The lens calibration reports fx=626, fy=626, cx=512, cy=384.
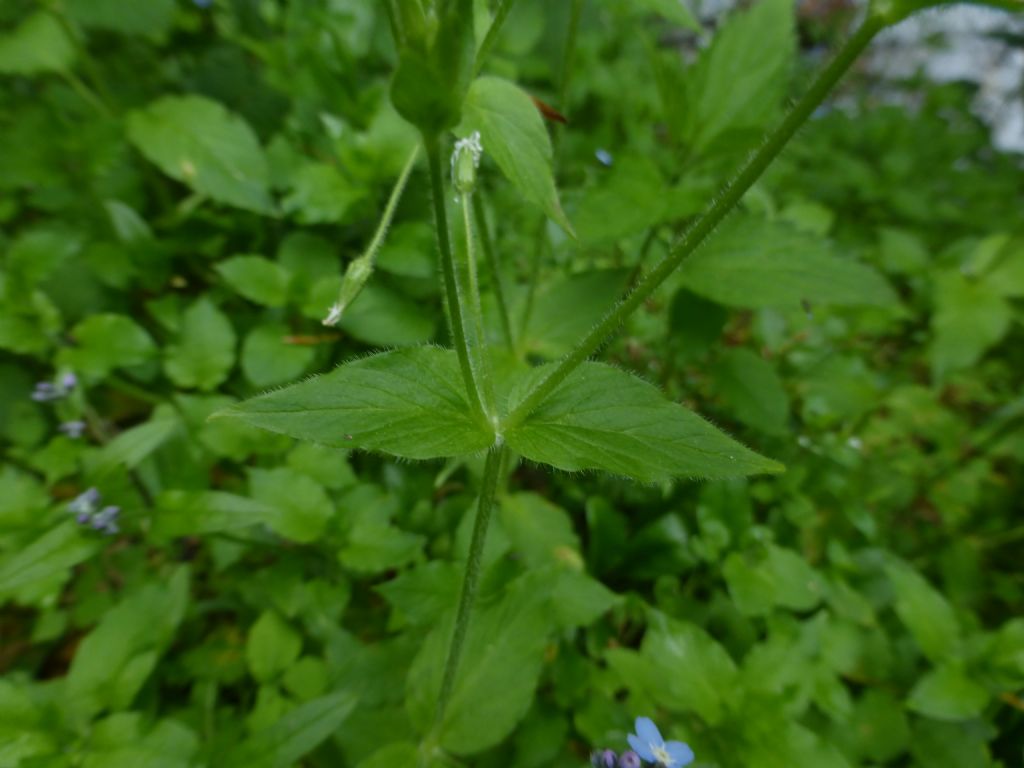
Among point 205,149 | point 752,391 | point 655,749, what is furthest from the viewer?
point 205,149

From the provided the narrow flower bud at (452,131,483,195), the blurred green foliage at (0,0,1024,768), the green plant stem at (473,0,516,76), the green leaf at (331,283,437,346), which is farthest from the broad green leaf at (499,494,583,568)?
the green plant stem at (473,0,516,76)

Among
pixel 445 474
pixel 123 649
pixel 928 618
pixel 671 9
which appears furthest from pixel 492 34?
pixel 928 618

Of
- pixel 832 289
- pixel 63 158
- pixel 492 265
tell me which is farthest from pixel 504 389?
pixel 63 158

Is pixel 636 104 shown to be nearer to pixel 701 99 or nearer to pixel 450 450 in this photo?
pixel 701 99

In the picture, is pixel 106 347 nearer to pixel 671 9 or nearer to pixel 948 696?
pixel 671 9

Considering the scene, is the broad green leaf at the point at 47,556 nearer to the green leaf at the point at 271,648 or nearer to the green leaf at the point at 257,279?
the green leaf at the point at 271,648
